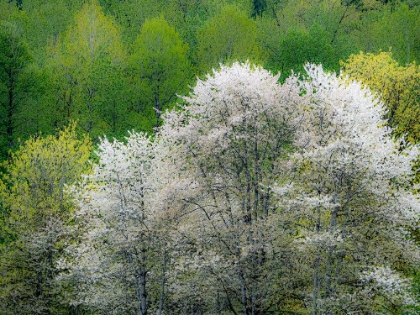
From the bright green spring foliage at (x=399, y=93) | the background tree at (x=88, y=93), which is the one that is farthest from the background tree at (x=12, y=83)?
the bright green spring foliage at (x=399, y=93)

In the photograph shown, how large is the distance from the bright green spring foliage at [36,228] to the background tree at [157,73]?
15200 millimetres

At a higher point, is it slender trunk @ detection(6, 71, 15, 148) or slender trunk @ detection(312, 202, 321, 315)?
slender trunk @ detection(6, 71, 15, 148)

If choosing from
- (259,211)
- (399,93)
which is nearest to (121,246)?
(259,211)

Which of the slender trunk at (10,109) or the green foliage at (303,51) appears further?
the green foliage at (303,51)

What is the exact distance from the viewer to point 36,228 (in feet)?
91.9

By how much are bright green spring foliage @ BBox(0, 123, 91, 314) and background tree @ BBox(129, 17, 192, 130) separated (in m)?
15.2

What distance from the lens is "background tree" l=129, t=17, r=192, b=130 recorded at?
45.5 m

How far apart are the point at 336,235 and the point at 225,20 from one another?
34.2m

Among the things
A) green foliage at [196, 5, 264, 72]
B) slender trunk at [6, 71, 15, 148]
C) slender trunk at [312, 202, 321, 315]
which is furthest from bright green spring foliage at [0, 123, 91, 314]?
green foliage at [196, 5, 264, 72]

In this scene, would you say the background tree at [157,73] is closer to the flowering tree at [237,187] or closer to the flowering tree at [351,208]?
the flowering tree at [237,187]

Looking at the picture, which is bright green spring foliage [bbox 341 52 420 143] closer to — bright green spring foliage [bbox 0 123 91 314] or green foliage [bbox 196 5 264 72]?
bright green spring foliage [bbox 0 123 91 314]

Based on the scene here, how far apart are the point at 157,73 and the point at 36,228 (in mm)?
21610

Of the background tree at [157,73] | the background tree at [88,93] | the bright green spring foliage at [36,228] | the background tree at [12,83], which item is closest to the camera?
the bright green spring foliage at [36,228]

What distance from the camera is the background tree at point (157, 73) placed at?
45469 millimetres
